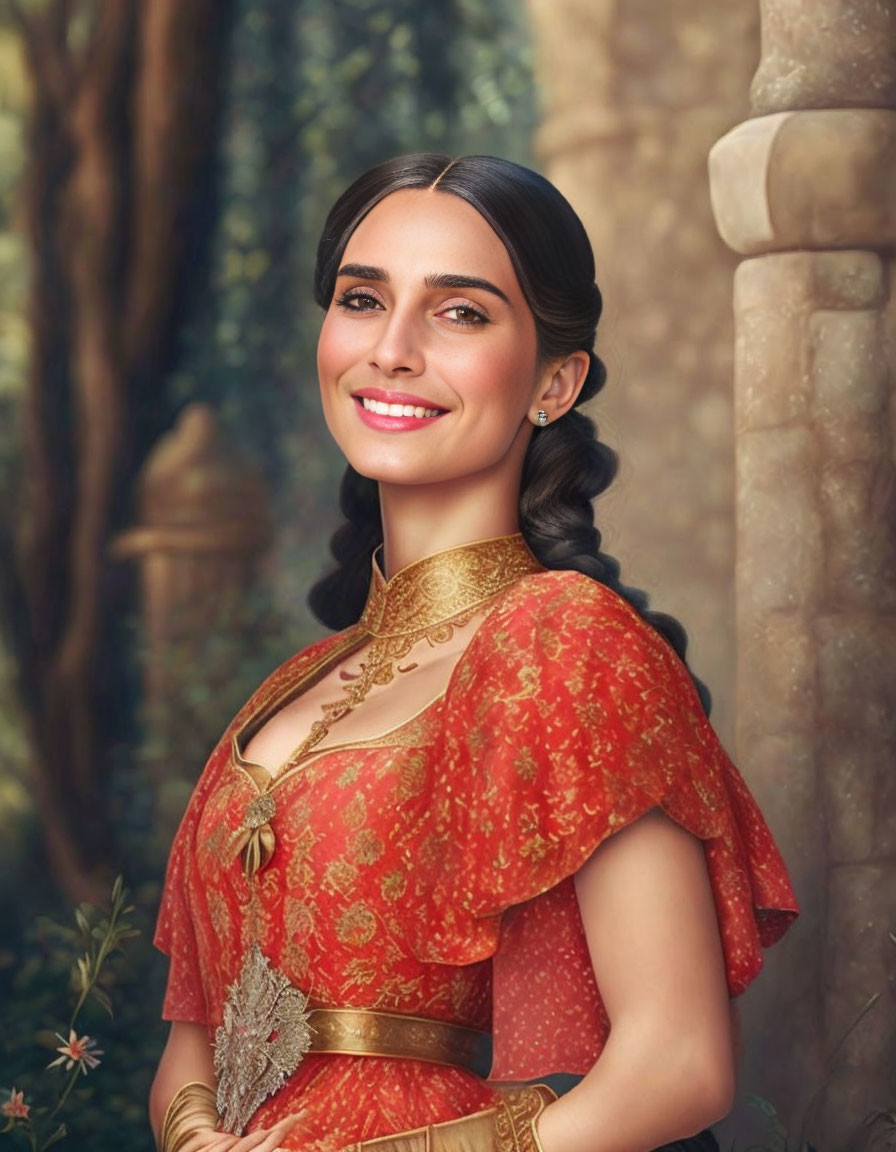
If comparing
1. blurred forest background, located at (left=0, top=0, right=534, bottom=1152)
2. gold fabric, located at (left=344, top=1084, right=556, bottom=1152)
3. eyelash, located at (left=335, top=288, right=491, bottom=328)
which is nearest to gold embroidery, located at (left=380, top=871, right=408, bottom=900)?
gold fabric, located at (left=344, top=1084, right=556, bottom=1152)

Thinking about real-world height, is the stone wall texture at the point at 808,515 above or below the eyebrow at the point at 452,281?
below

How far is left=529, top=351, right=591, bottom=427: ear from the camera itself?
2.25m

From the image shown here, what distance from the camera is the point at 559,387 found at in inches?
89.2

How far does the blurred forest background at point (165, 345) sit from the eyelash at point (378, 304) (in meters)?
1.45

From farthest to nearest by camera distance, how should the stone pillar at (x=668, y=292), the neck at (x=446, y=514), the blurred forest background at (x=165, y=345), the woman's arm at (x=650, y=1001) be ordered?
the blurred forest background at (x=165, y=345) < the stone pillar at (x=668, y=292) < the neck at (x=446, y=514) < the woman's arm at (x=650, y=1001)

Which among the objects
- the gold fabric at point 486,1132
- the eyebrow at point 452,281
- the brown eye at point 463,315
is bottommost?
the gold fabric at point 486,1132

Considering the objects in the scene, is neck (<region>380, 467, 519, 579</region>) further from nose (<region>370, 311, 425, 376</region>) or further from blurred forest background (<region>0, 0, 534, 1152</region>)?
blurred forest background (<region>0, 0, 534, 1152</region>)

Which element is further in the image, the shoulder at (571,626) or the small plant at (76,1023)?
the small plant at (76,1023)

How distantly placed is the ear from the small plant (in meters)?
1.51

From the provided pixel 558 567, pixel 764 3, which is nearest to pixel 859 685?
pixel 558 567

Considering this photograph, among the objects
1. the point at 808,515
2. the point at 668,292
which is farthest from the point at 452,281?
the point at 668,292

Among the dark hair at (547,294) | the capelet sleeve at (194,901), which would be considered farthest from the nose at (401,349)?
the capelet sleeve at (194,901)

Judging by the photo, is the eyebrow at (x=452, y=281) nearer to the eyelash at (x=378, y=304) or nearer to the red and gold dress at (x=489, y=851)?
the eyelash at (x=378, y=304)

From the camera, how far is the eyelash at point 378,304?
2160mm
